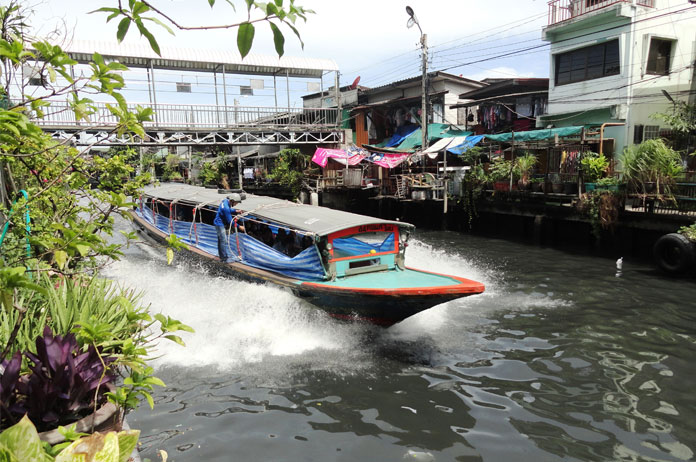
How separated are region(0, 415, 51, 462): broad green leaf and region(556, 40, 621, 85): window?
2086cm

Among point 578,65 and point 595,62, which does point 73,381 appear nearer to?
point 595,62

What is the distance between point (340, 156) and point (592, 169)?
14530 millimetres

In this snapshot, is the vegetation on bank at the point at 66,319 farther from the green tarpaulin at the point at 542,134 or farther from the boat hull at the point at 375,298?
the green tarpaulin at the point at 542,134

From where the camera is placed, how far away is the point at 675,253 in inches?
466

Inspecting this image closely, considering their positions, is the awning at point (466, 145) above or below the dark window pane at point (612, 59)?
below

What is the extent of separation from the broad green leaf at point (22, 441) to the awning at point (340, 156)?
24.8 m

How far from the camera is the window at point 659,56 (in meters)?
18.1

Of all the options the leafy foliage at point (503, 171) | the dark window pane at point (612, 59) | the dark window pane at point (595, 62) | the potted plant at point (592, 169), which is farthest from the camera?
the dark window pane at point (595, 62)

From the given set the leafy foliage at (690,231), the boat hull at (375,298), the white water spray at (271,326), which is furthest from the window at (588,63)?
the boat hull at (375,298)

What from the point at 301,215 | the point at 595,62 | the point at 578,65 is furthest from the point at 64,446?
the point at 578,65

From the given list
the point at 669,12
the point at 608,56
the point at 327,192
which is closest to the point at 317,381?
the point at 608,56

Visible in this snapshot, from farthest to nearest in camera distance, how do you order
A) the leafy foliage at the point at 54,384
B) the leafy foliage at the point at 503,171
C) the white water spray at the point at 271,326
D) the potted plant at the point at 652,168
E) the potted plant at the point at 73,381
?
the leafy foliage at the point at 503,171
the potted plant at the point at 652,168
the white water spray at the point at 271,326
the leafy foliage at the point at 54,384
the potted plant at the point at 73,381

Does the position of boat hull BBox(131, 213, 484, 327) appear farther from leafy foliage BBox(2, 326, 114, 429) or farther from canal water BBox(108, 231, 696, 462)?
leafy foliage BBox(2, 326, 114, 429)

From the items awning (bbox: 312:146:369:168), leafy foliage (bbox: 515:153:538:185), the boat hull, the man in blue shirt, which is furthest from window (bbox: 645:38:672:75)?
the man in blue shirt
